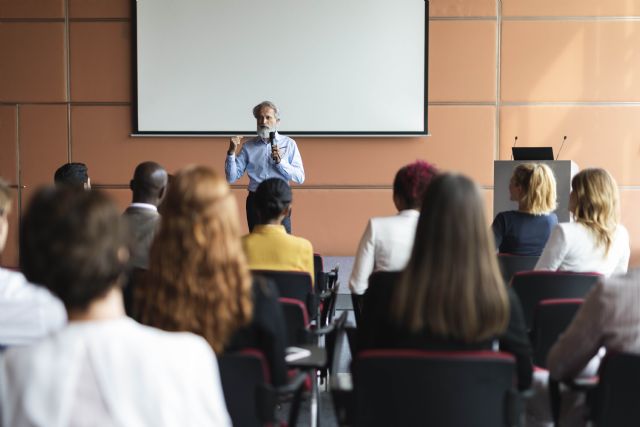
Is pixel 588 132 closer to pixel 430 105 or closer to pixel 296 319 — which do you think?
pixel 430 105

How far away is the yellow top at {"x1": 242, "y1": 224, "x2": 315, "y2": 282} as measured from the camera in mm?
2979

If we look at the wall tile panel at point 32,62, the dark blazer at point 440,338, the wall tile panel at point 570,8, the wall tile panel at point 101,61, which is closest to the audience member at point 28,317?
the dark blazer at point 440,338

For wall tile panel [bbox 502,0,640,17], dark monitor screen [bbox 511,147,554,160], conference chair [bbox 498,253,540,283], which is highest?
wall tile panel [bbox 502,0,640,17]

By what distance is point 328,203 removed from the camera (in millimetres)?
7070

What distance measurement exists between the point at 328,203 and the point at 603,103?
2883 mm

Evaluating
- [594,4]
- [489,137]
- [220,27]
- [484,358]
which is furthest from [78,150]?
[484,358]

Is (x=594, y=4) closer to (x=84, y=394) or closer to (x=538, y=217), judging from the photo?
(x=538, y=217)

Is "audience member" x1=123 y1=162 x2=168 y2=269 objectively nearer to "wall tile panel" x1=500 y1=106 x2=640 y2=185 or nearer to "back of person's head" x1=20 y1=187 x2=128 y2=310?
"back of person's head" x1=20 y1=187 x2=128 y2=310

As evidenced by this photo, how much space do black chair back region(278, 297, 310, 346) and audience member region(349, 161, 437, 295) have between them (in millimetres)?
623

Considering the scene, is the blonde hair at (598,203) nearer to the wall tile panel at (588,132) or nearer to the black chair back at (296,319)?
the black chair back at (296,319)

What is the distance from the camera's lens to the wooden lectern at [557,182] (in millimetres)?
5223

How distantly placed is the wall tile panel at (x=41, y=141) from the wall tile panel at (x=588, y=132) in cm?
443

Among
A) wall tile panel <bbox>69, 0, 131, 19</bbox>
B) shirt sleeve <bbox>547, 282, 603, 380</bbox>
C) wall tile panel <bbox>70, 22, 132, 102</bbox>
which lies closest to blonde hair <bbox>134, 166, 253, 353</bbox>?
shirt sleeve <bbox>547, 282, 603, 380</bbox>

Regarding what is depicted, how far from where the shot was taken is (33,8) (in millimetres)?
6945
